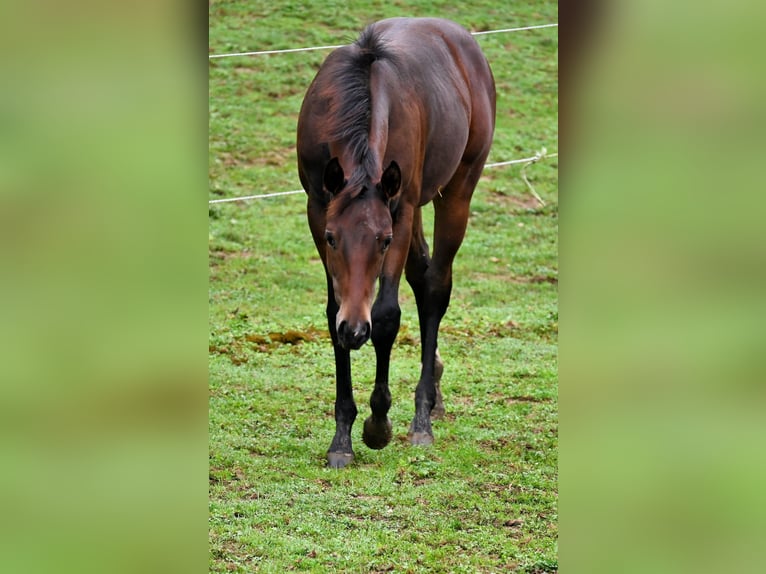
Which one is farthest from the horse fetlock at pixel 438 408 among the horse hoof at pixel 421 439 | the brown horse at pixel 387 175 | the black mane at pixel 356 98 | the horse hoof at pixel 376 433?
the black mane at pixel 356 98

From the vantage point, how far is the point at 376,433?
484 cm

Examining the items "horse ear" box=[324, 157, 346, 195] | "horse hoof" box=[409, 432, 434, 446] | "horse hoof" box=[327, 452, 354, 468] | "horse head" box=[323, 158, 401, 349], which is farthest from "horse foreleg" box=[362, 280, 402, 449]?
"horse ear" box=[324, 157, 346, 195]

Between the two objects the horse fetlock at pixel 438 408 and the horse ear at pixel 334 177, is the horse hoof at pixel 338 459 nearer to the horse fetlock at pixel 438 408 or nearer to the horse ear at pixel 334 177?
the horse fetlock at pixel 438 408

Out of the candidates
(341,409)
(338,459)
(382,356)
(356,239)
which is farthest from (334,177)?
(338,459)

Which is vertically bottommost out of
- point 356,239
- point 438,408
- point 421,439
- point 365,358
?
point 365,358

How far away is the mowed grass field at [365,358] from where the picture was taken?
4.01 meters

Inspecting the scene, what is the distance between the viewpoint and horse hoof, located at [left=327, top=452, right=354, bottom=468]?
15.8 feet

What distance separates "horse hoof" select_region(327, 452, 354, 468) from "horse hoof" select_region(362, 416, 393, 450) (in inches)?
4.6

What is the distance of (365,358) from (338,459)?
2.11 m

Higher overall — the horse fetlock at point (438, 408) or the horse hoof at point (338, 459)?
the horse hoof at point (338, 459)

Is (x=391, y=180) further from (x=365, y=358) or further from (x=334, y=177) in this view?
(x=365, y=358)
